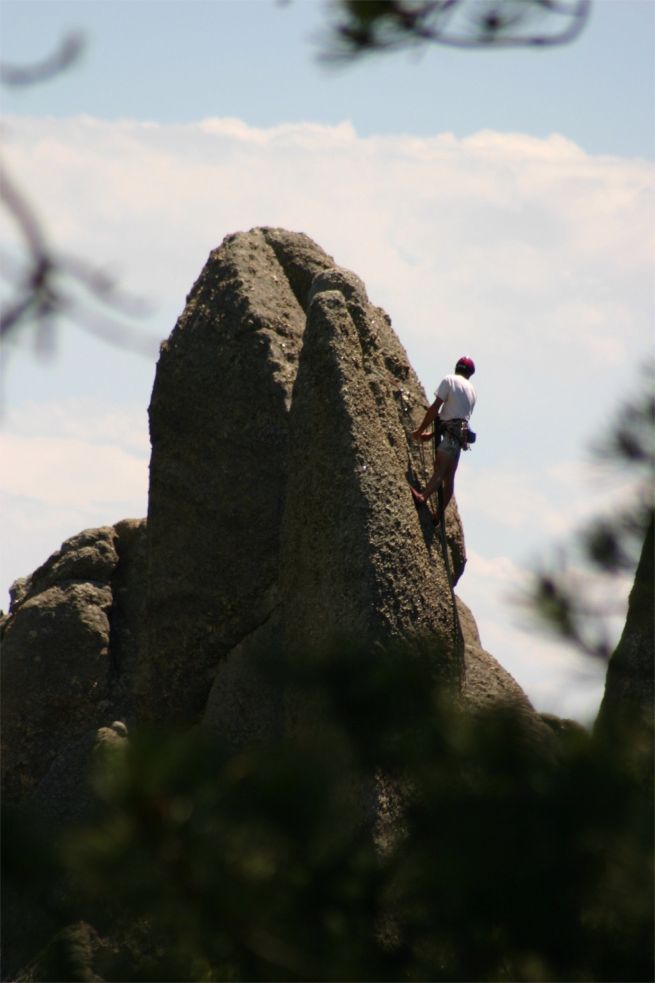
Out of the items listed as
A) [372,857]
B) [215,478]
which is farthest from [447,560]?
[372,857]

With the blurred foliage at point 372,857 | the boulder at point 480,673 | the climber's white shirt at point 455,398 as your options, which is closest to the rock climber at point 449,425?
the climber's white shirt at point 455,398

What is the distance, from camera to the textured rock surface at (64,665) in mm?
12211

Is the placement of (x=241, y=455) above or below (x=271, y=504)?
above

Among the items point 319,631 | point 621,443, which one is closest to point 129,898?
point 621,443

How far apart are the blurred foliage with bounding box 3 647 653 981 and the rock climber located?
18.3 ft

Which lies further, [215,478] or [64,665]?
[64,665]

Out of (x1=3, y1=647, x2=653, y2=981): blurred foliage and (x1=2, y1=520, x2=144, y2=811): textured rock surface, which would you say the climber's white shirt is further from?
(x1=3, y1=647, x2=653, y2=981): blurred foliage

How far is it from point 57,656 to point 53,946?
25.5 feet

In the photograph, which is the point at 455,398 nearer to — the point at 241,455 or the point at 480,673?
the point at 241,455

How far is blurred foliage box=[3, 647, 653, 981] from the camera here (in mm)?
3451

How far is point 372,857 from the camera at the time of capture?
15.1 feet

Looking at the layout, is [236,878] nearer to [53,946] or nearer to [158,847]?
[158,847]

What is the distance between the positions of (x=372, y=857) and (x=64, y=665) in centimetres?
809

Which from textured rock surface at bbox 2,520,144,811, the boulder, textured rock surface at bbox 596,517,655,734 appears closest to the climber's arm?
the boulder
